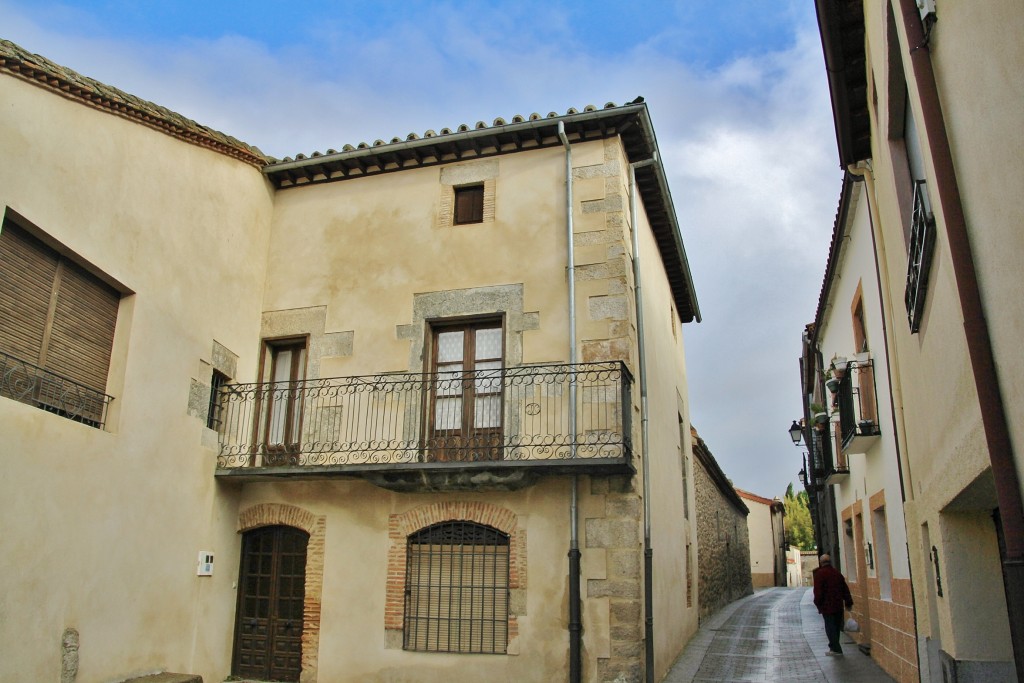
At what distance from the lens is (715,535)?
19.5m

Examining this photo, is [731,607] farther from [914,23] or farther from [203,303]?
[914,23]

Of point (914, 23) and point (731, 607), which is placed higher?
point (914, 23)

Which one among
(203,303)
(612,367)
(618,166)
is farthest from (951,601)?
(203,303)

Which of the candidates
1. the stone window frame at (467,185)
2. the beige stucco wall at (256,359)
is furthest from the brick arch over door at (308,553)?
the stone window frame at (467,185)

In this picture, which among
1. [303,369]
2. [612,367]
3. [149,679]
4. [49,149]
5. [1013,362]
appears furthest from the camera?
[303,369]

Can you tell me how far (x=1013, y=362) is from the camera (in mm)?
3141

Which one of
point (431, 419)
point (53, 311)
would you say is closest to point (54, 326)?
point (53, 311)

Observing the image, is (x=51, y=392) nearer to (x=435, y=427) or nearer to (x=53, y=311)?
(x=53, y=311)

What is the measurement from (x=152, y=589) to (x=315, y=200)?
5.66 metres

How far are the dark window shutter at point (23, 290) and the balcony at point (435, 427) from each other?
9.40 feet

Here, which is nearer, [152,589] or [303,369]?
[152,589]

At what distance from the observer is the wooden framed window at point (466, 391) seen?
9.54m

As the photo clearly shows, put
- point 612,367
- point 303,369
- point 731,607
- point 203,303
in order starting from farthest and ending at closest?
point 731,607
point 303,369
point 203,303
point 612,367

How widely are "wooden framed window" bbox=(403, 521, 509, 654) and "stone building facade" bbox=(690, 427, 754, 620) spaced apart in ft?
24.5
